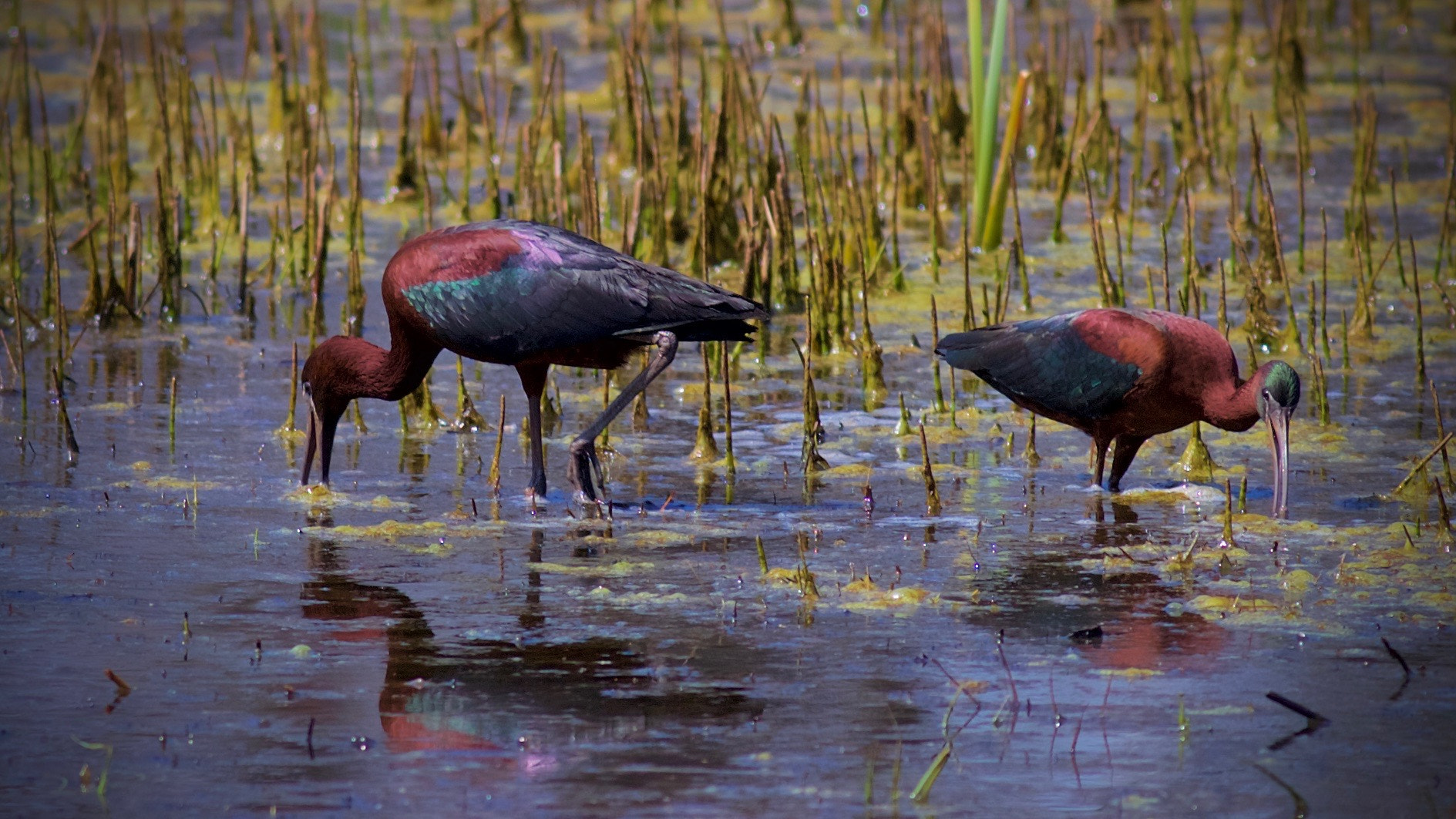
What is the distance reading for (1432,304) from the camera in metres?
9.78

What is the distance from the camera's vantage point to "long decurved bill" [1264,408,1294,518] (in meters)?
6.31

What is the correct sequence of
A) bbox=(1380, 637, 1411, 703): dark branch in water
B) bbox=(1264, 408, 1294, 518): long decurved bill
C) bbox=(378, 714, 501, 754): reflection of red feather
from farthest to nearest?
bbox=(1264, 408, 1294, 518): long decurved bill < bbox=(1380, 637, 1411, 703): dark branch in water < bbox=(378, 714, 501, 754): reflection of red feather

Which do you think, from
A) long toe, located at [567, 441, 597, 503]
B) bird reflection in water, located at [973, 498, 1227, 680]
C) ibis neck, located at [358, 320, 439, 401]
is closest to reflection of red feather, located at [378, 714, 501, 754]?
bird reflection in water, located at [973, 498, 1227, 680]

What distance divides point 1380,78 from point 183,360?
9.80m

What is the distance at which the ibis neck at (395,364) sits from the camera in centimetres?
675

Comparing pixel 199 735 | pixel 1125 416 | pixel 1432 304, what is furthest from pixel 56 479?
pixel 1432 304

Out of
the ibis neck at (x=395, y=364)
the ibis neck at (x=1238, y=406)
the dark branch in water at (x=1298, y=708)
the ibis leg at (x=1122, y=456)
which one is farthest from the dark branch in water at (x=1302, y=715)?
the ibis neck at (x=395, y=364)

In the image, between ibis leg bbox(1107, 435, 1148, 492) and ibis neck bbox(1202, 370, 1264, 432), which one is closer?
ibis neck bbox(1202, 370, 1264, 432)

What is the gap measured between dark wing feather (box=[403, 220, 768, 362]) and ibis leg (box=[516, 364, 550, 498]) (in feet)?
0.74

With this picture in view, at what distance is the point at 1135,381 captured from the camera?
6.61m

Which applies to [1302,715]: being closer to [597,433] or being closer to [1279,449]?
[1279,449]

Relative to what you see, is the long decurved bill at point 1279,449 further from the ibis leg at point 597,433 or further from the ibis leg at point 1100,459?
the ibis leg at point 597,433

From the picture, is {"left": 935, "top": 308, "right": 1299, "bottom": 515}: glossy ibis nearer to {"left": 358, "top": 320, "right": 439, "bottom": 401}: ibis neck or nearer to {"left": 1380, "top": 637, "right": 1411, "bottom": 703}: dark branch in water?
{"left": 1380, "top": 637, "right": 1411, "bottom": 703}: dark branch in water

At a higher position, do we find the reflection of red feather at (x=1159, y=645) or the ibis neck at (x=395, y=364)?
the ibis neck at (x=395, y=364)
